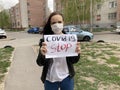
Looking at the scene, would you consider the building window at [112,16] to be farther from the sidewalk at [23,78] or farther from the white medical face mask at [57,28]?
the white medical face mask at [57,28]

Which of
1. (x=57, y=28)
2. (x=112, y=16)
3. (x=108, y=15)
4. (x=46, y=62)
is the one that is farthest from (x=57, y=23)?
(x=108, y=15)

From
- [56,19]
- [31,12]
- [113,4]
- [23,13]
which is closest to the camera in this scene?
[56,19]

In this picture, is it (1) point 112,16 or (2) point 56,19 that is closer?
(2) point 56,19

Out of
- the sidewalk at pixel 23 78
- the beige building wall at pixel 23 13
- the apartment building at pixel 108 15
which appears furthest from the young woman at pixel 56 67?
the beige building wall at pixel 23 13

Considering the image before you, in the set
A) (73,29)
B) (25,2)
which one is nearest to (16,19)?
(25,2)

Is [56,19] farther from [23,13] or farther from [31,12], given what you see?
[23,13]

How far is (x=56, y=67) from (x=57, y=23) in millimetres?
582

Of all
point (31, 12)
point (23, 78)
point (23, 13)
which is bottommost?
point (23, 78)

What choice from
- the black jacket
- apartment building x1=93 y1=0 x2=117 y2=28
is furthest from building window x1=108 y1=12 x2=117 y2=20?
the black jacket

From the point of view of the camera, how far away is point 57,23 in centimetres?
333

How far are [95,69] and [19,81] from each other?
2.65 m

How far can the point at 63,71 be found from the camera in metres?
3.37

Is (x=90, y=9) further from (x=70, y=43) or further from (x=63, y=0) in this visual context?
(x=70, y=43)

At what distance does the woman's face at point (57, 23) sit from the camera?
331 centimetres
